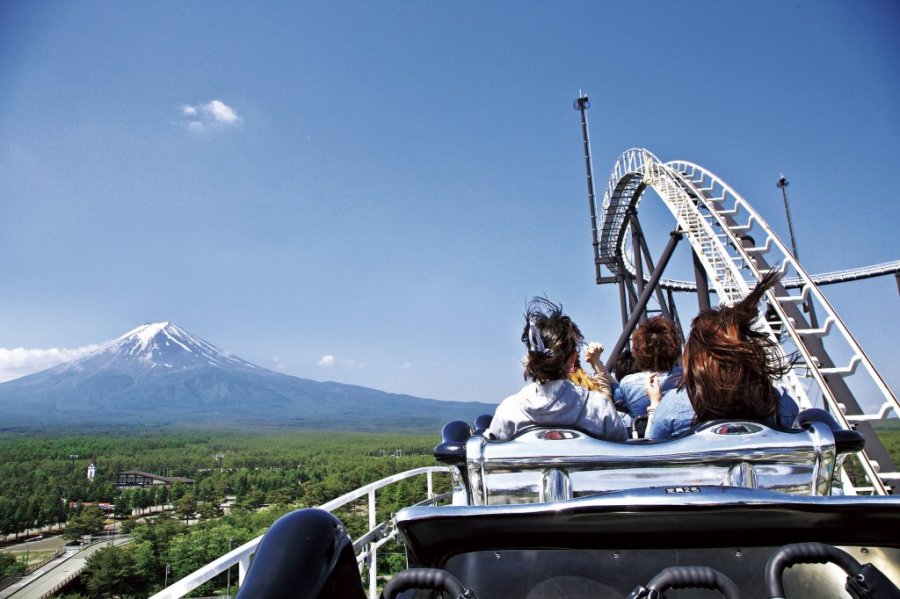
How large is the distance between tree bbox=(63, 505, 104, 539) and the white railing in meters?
38.3

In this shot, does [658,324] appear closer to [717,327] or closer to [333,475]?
[717,327]

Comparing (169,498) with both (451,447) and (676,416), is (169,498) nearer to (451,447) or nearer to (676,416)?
(451,447)

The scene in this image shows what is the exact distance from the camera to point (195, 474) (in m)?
70.2

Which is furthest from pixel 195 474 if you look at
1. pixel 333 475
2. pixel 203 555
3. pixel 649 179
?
pixel 649 179

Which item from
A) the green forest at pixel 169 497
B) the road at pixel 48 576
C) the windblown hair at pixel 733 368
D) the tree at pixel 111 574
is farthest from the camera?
the road at pixel 48 576

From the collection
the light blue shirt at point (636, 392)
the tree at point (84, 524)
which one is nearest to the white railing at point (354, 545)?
the light blue shirt at point (636, 392)

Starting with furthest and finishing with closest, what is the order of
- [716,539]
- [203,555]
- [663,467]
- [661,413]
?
[203,555] < [661,413] < [663,467] < [716,539]

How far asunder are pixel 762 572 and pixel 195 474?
77.6 metres

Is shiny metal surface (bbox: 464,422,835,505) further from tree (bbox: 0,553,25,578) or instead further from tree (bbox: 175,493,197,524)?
tree (bbox: 175,493,197,524)

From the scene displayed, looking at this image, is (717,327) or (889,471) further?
(889,471)

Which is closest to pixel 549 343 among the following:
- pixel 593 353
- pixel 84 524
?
pixel 593 353

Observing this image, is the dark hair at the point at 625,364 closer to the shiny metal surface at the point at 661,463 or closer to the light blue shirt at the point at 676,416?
the light blue shirt at the point at 676,416

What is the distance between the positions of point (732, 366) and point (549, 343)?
2.60 feet

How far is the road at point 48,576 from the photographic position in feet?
87.5
